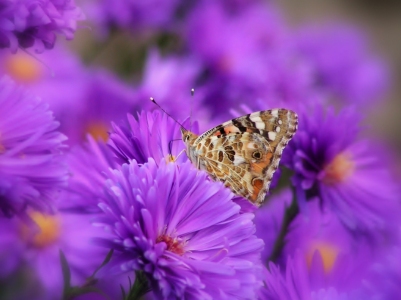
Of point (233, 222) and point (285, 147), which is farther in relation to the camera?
point (285, 147)

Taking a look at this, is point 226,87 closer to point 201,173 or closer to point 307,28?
point 201,173

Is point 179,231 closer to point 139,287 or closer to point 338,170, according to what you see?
point 139,287

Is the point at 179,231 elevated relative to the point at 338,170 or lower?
lower

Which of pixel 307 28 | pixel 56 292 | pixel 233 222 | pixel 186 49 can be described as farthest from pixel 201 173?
pixel 307 28

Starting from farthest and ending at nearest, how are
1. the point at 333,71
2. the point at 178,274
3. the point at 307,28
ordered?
1. the point at 307,28
2. the point at 333,71
3. the point at 178,274

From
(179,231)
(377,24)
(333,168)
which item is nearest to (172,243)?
(179,231)
